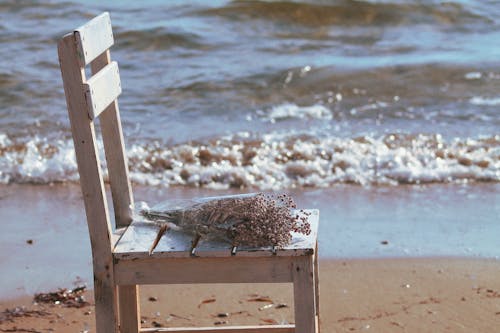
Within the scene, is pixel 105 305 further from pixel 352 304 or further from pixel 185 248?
pixel 352 304

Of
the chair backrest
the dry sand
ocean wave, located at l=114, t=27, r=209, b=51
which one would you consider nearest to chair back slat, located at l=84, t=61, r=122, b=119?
the chair backrest

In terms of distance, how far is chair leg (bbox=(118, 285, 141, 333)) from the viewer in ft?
9.77

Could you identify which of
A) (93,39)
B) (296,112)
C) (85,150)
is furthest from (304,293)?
(296,112)

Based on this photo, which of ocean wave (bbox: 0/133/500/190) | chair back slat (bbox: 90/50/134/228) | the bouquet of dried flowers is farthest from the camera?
ocean wave (bbox: 0/133/500/190)

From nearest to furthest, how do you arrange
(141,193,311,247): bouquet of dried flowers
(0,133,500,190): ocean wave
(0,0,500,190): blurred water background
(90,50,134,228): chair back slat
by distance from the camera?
(141,193,311,247): bouquet of dried flowers < (90,50,134,228): chair back slat < (0,133,500,190): ocean wave < (0,0,500,190): blurred water background

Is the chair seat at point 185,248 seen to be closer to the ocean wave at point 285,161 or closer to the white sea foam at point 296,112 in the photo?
the ocean wave at point 285,161

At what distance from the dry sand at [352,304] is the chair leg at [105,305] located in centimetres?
98

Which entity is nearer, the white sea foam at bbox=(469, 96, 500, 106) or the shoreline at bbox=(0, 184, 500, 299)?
the shoreline at bbox=(0, 184, 500, 299)

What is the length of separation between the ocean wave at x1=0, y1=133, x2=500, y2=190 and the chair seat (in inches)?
118

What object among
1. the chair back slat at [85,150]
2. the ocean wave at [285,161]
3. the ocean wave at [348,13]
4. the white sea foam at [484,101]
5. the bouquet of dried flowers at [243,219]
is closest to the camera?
the chair back slat at [85,150]

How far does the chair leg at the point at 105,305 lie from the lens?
256 centimetres

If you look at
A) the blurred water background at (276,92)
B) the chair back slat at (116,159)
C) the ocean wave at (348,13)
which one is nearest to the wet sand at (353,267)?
the blurred water background at (276,92)

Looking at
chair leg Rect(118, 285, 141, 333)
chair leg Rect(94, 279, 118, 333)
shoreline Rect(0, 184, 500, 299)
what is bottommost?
shoreline Rect(0, 184, 500, 299)

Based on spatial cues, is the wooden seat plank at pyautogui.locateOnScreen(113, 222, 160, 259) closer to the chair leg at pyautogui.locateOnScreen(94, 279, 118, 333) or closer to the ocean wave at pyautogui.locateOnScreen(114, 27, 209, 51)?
the chair leg at pyautogui.locateOnScreen(94, 279, 118, 333)
